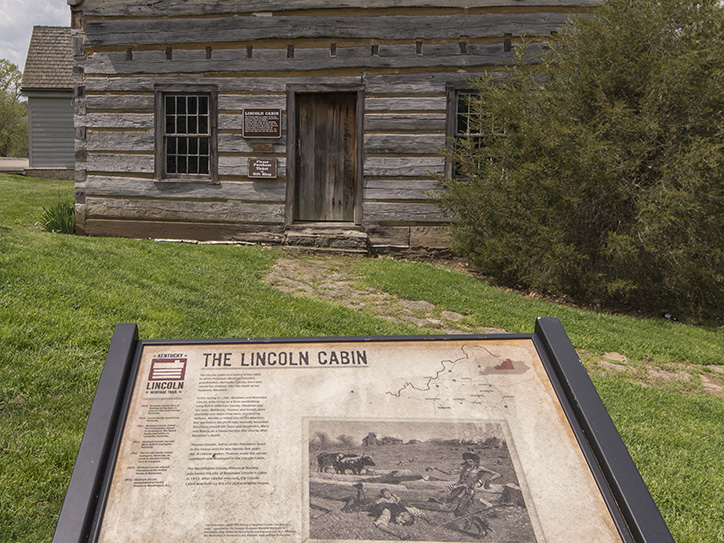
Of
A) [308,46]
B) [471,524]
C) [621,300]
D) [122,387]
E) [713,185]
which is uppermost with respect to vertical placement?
[308,46]

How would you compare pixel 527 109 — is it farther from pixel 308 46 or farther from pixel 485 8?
pixel 308 46

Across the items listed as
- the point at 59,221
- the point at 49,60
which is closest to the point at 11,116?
the point at 49,60

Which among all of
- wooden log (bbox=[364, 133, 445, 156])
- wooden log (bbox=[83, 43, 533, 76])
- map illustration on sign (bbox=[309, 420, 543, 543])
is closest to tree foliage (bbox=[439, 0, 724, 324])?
wooden log (bbox=[83, 43, 533, 76])

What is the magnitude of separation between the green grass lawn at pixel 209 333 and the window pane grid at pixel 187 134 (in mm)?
2130

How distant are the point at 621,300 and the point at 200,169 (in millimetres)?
6958

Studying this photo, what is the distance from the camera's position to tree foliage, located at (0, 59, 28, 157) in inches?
1684

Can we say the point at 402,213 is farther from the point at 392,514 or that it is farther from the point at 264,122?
the point at 392,514

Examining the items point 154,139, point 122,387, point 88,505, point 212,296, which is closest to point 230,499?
point 88,505

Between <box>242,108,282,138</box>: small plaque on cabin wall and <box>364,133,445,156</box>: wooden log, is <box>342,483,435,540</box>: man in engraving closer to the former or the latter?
<box>364,133,445,156</box>: wooden log

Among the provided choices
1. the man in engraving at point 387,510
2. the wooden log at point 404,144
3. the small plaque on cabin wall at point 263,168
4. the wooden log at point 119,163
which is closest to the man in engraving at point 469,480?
the man in engraving at point 387,510

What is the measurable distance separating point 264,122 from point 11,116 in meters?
41.3

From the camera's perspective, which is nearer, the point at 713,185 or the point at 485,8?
the point at 713,185

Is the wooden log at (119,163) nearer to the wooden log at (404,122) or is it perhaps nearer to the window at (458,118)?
the wooden log at (404,122)

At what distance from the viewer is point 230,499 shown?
1.98 m
